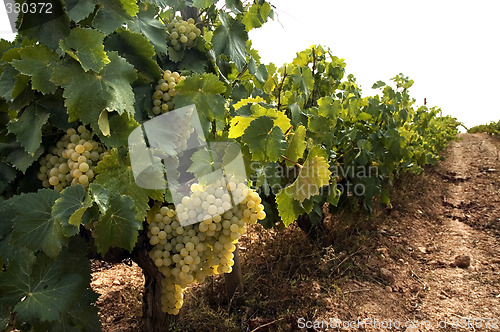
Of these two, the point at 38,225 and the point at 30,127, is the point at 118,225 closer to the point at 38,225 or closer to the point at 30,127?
the point at 38,225

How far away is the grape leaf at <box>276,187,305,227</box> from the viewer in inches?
70.9

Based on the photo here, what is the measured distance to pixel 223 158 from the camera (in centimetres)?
164

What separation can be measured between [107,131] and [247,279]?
240cm

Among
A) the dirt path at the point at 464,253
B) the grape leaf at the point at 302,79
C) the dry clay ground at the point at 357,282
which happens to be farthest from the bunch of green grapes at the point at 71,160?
the dirt path at the point at 464,253

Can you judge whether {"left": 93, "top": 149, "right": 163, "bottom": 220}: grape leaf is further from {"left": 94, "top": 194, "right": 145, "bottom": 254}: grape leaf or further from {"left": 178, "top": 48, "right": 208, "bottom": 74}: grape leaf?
{"left": 178, "top": 48, "right": 208, "bottom": 74}: grape leaf

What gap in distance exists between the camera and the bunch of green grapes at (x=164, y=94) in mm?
1581

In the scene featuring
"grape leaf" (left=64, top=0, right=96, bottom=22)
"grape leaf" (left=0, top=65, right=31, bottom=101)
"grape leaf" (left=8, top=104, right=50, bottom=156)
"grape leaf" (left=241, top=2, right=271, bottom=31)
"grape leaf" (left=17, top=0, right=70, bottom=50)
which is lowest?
"grape leaf" (left=8, top=104, right=50, bottom=156)

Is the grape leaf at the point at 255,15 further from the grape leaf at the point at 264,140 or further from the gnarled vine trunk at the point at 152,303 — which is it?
the gnarled vine trunk at the point at 152,303

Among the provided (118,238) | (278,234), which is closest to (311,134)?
(278,234)

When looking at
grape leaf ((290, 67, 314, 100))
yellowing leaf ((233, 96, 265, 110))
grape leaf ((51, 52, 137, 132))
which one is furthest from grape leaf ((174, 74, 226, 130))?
grape leaf ((290, 67, 314, 100))

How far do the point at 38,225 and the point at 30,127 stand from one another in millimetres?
360

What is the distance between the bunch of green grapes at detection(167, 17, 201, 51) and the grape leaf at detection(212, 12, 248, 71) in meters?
0.10

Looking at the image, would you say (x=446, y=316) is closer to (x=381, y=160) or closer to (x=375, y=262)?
(x=375, y=262)

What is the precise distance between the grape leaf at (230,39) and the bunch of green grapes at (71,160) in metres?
0.67
